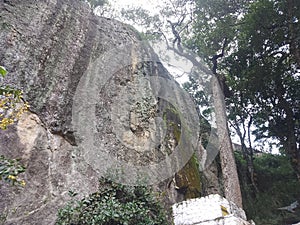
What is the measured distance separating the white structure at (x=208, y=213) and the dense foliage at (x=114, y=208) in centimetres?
81

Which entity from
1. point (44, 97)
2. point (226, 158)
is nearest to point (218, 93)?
point (226, 158)

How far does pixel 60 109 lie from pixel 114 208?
2.14m

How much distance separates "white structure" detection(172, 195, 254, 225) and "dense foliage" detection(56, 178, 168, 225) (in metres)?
0.81

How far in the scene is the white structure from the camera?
2863mm

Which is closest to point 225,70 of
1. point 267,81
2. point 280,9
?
point 267,81

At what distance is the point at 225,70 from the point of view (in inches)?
450

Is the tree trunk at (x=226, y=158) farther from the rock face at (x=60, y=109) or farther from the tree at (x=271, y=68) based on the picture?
the tree at (x=271, y=68)

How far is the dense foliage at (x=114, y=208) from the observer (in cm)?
352

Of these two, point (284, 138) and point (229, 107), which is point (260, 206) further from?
point (229, 107)

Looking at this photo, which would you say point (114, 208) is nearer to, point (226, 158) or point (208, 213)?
point (208, 213)

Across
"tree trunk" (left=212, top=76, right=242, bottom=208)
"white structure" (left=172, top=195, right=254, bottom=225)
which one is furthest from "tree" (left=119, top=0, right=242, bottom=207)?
"white structure" (left=172, top=195, right=254, bottom=225)

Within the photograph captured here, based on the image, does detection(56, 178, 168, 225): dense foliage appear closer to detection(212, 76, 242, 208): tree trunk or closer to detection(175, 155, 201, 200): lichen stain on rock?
detection(175, 155, 201, 200): lichen stain on rock

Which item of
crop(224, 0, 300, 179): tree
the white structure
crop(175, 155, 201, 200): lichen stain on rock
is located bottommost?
the white structure

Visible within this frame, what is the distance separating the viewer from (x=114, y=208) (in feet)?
12.1
